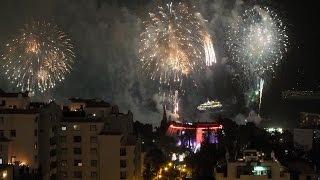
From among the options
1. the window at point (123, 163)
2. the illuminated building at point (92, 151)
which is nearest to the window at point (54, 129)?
the illuminated building at point (92, 151)

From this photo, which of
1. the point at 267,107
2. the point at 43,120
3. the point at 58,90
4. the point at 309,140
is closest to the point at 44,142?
the point at 43,120

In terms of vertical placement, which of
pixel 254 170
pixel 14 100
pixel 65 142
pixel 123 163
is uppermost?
pixel 14 100

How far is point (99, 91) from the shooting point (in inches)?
1754

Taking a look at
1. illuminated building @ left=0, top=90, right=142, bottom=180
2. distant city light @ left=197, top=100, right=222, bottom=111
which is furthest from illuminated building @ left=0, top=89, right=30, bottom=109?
distant city light @ left=197, top=100, right=222, bottom=111

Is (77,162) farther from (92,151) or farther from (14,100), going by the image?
(14,100)

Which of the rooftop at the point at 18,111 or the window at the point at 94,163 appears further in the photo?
the window at the point at 94,163

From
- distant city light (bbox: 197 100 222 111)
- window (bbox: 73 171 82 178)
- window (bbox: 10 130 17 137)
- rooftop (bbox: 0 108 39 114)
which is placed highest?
distant city light (bbox: 197 100 222 111)

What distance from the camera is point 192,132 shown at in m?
46.1

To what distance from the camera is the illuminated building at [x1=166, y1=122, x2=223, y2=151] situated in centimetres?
4541

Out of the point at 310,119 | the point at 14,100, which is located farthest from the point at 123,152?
the point at 310,119

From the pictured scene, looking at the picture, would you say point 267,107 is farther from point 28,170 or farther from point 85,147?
point 28,170

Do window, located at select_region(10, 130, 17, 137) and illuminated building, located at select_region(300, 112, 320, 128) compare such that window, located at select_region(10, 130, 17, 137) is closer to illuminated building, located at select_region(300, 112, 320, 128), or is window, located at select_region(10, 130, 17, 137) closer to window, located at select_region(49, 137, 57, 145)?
window, located at select_region(49, 137, 57, 145)

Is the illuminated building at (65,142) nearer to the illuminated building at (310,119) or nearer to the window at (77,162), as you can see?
the window at (77,162)

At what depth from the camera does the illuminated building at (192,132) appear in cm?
4541
